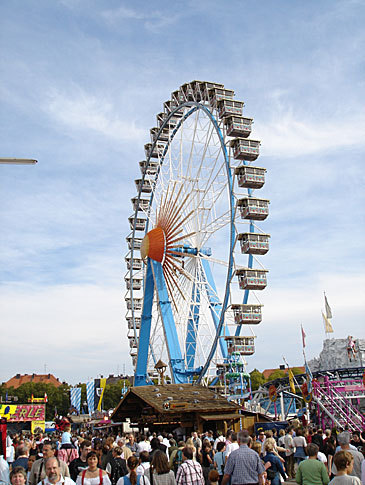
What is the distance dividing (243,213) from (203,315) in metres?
6.97

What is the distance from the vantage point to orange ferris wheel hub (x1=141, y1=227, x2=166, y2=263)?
31.0 meters

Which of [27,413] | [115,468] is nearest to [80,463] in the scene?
[115,468]

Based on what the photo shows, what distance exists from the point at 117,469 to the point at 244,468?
285 cm

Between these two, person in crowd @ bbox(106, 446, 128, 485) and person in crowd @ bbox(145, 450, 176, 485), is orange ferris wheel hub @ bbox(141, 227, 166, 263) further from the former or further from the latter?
person in crowd @ bbox(145, 450, 176, 485)

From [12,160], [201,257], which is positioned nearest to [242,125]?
[201,257]

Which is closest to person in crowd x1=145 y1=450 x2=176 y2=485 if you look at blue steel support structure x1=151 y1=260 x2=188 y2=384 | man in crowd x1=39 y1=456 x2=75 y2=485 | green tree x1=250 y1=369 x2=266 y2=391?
man in crowd x1=39 y1=456 x2=75 y2=485

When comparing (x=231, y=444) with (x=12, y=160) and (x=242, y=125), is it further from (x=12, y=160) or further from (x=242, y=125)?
(x=242, y=125)

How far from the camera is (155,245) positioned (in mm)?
31688

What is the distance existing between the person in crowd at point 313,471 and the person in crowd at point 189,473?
1251 millimetres

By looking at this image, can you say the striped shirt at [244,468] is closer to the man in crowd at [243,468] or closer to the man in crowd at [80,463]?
the man in crowd at [243,468]

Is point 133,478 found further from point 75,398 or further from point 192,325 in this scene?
point 75,398

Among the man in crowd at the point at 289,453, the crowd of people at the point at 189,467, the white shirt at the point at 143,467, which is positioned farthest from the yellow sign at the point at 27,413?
the white shirt at the point at 143,467

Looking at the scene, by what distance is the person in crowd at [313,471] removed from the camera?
19.3 feet

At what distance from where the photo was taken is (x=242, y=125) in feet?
82.6
